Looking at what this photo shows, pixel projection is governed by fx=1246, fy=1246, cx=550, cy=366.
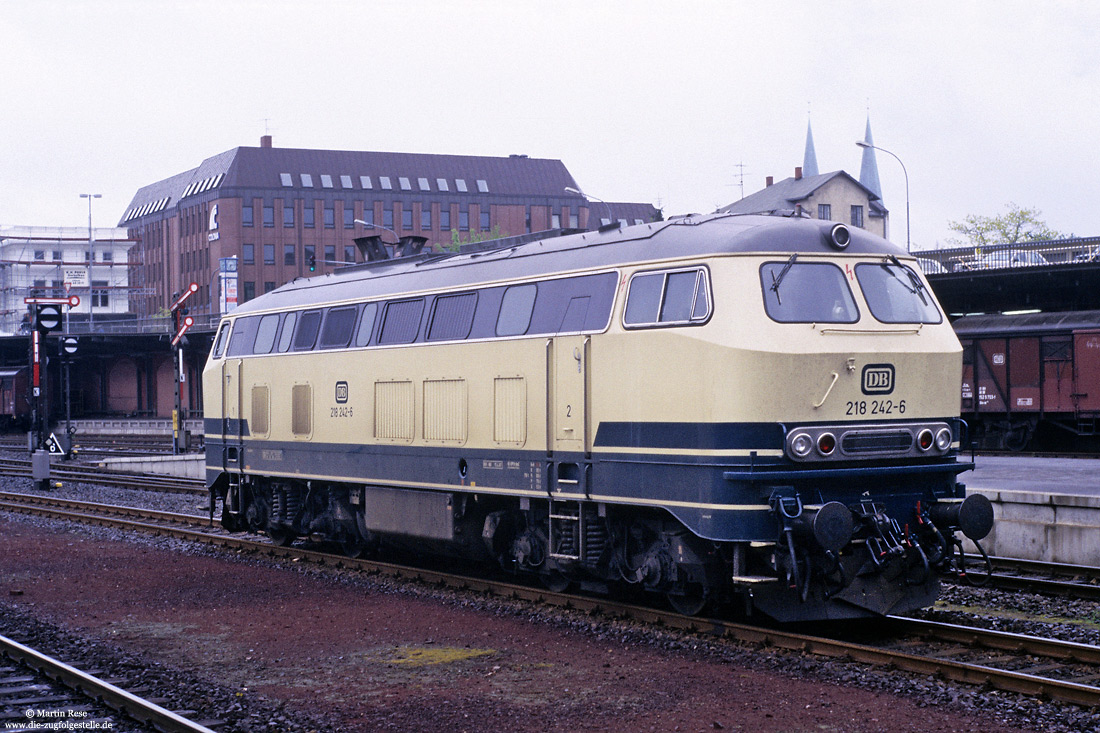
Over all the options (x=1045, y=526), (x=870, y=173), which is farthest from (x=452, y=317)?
(x=870, y=173)

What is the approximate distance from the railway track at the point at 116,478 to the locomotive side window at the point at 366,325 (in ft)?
44.5

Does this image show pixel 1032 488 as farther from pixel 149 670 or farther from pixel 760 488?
pixel 149 670

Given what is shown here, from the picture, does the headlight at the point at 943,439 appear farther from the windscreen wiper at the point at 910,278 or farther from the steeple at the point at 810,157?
the steeple at the point at 810,157

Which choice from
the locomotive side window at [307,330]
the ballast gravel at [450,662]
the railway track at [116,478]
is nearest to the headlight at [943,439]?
the ballast gravel at [450,662]

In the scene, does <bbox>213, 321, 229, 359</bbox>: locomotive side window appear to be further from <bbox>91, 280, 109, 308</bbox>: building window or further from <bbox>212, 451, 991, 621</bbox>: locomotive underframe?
<bbox>91, 280, 109, 308</bbox>: building window

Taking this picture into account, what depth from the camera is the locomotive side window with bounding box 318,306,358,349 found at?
1662cm

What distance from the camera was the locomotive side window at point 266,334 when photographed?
1847cm

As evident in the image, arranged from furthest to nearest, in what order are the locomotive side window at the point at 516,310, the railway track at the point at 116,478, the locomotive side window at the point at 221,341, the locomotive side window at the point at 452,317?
the railway track at the point at 116,478 → the locomotive side window at the point at 221,341 → the locomotive side window at the point at 452,317 → the locomotive side window at the point at 516,310

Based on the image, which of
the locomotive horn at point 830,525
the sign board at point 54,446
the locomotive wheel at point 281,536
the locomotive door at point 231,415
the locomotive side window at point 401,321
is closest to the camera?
the locomotive horn at point 830,525

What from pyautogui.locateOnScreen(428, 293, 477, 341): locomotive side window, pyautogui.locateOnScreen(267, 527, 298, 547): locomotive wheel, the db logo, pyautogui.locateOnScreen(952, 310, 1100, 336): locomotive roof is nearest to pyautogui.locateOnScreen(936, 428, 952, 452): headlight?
the db logo

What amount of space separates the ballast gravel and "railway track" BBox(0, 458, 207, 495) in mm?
13879

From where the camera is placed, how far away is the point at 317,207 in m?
103

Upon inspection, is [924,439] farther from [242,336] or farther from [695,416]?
[242,336]

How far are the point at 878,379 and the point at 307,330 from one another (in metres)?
8.98
